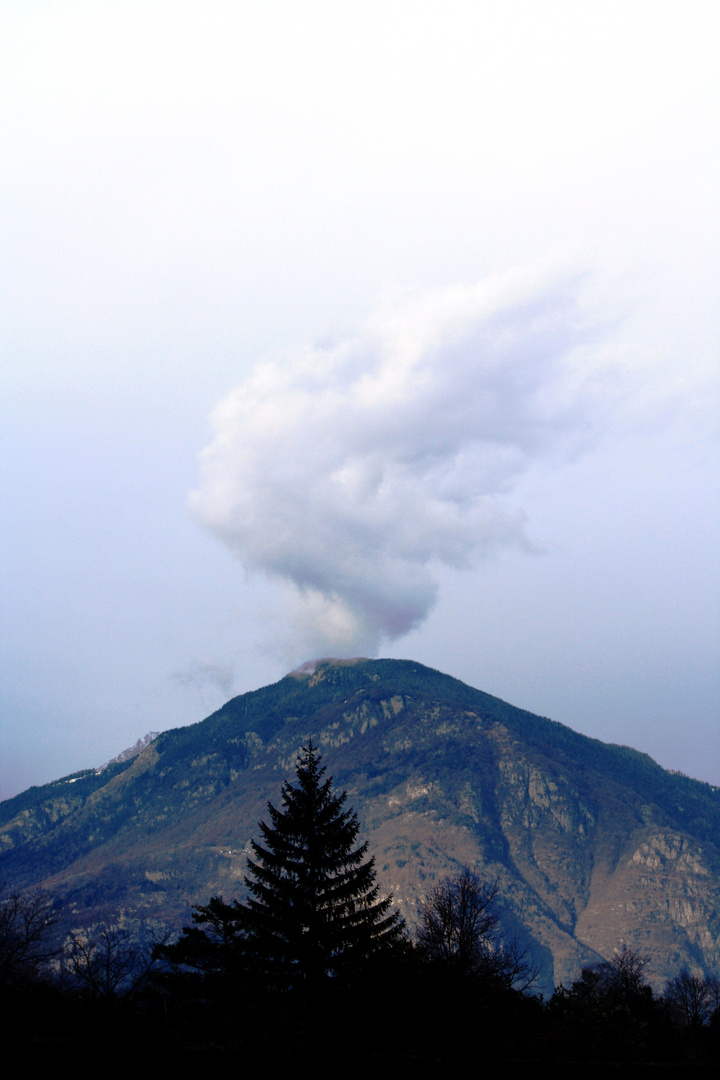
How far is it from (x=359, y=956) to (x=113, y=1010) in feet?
38.7

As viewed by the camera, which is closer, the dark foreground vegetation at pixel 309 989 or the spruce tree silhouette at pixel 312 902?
the dark foreground vegetation at pixel 309 989

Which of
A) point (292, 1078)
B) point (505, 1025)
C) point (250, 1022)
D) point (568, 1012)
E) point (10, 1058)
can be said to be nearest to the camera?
point (10, 1058)

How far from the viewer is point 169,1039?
22.1 meters

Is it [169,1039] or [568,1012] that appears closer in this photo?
[169,1039]

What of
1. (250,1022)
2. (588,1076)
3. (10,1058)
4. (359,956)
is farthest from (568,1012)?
(10,1058)

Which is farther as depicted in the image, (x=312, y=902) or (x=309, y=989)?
(x=312, y=902)

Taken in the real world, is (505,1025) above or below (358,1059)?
below

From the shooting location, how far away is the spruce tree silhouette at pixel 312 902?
95.2 feet

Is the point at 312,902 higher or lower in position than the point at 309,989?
higher

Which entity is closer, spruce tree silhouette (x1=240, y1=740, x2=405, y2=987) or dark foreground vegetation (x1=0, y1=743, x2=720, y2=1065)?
Answer: dark foreground vegetation (x1=0, y1=743, x2=720, y2=1065)

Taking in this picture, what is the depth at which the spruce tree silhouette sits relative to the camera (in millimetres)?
29031

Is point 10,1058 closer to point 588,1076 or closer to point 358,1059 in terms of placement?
point 358,1059

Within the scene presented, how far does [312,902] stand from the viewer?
30859 millimetres

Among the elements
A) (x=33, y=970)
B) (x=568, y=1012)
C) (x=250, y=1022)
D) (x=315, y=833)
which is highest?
(x=315, y=833)
